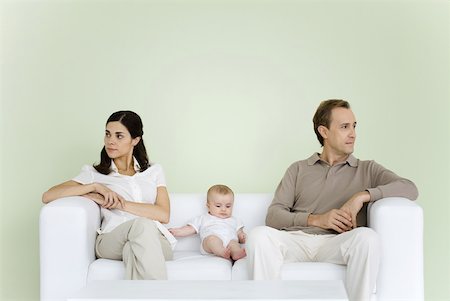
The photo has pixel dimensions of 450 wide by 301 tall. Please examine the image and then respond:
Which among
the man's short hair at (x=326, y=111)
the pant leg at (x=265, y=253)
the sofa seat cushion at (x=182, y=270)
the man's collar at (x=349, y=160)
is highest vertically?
the man's short hair at (x=326, y=111)

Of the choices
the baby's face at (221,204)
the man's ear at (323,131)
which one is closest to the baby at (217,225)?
the baby's face at (221,204)

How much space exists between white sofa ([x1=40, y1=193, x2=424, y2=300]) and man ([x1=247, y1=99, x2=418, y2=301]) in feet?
0.31

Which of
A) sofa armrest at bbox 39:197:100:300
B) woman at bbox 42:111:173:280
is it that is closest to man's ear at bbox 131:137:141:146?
woman at bbox 42:111:173:280

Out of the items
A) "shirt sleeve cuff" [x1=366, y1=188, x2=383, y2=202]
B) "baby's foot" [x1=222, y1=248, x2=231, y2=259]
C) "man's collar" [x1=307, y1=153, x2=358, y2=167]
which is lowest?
"baby's foot" [x1=222, y1=248, x2=231, y2=259]

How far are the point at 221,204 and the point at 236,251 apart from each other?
1.17 feet

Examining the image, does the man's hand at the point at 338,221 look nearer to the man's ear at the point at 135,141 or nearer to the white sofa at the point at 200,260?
the white sofa at the point at 200,260

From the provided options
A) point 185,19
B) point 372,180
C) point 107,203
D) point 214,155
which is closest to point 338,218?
point 372,180

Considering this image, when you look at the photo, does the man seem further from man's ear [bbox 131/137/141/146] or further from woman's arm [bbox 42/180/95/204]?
woman's arm [bbox 42/180/95/204]

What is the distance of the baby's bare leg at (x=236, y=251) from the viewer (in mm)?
4715

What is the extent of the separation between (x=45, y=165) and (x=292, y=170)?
1.98 metres

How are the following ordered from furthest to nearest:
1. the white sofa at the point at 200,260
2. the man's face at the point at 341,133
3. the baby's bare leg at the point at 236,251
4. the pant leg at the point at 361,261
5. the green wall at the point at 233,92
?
the green wall at the point at 233,92, the man's face at the point at 341,133, the baby's bare leg at the point at 236,251, the white sofa at the point at 200,260, the pant leg at the point at 361,261

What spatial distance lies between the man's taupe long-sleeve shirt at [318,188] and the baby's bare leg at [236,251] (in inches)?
8.4

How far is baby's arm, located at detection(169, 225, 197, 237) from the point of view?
4988 millimetres

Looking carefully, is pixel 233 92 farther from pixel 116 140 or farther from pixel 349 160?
pixel 349 160
